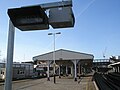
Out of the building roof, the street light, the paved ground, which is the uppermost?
the building roof

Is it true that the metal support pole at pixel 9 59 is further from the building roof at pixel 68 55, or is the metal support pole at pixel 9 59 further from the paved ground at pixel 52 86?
the building roof at pixel 68 55

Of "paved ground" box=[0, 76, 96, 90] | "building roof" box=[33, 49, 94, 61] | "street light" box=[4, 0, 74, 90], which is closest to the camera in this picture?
"street light" box=[4, 0, 74, 90]

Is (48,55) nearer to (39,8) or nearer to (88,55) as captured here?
(88,55)

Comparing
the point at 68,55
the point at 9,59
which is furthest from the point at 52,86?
the point at 9,59

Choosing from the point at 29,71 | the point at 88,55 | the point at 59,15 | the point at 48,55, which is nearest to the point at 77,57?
the point at 88,55

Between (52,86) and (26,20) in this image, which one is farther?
(52,86)

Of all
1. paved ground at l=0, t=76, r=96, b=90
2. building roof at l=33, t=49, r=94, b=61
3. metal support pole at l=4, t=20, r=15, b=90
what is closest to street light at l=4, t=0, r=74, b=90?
metal support pole at l=4, t=20, r=15, b=90

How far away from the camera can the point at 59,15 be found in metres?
3.91

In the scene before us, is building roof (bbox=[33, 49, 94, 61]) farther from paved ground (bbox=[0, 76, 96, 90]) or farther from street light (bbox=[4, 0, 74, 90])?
street light (bbox=[4, 0, 74, 90])

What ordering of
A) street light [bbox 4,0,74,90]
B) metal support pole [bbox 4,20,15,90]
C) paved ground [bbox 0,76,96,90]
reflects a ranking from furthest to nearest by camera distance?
paved ground [bbox 0,76,96,90] → metal support pole [bbox 4,20,15,90] → street light [bbox 4,0,74,90]

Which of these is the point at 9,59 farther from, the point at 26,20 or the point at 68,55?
the point at 68,55

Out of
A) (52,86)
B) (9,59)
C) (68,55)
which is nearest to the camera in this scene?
(9,59)

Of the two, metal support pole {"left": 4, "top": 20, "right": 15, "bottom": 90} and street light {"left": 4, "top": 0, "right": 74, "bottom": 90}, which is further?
metal support pole {"left": 4, "top": 20, "right": 15, "bottom": 90}

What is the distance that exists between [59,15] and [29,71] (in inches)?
2396
